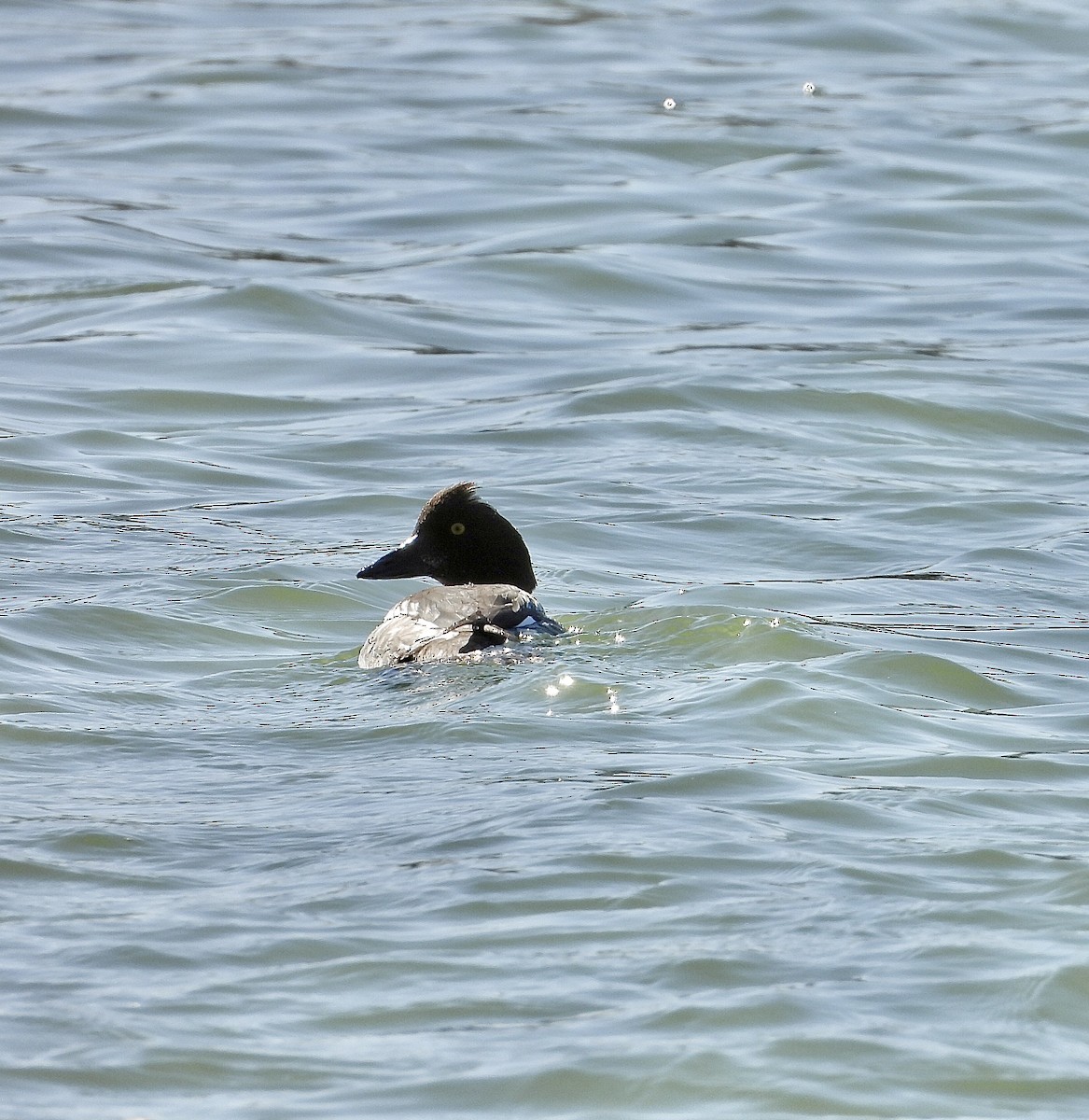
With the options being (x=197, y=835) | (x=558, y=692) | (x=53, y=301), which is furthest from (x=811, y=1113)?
(x=53, y=301)

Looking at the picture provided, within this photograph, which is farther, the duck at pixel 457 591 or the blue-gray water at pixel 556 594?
the duck at pixel 457 591

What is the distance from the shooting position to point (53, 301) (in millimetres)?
15641

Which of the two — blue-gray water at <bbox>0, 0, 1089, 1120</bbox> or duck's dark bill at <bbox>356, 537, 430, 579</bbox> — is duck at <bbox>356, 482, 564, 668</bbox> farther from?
blue-gray water at <bbox>0, 0, 1089, 1120</bbox>

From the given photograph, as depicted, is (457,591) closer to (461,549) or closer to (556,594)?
(461,549)

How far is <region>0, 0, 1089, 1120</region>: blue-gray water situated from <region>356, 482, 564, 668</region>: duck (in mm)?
180

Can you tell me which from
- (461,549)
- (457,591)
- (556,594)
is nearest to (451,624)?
(457,591)

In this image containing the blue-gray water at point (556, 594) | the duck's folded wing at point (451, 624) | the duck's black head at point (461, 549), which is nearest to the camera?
the blue-gray water at point (556, 594)

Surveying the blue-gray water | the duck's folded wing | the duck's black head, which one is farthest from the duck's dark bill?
the duck's folded wing

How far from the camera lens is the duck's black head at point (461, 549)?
29.8 ft

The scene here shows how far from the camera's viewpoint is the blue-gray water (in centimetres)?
484

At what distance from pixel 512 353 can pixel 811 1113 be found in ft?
35.3

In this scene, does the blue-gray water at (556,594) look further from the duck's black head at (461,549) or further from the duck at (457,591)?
the duck's black head at (461,549)

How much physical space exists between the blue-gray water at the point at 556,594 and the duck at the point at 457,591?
18 centimetres

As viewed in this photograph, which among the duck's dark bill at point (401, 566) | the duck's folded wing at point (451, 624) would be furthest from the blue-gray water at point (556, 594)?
the duck's dark bill at point (401, 566)
